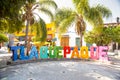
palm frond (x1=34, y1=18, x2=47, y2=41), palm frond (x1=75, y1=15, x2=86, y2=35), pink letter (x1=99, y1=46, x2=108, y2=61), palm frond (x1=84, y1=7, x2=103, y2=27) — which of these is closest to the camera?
pink letter (x1=99, y1=46, x2=108, y2=61)

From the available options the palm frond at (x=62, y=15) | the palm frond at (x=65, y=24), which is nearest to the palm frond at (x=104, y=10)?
the palm frond at (x=62, y=15)

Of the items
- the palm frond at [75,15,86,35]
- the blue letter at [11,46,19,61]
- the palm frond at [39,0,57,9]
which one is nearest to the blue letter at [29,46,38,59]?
the blue letter at [11,46,19,61]

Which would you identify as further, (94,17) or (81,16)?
(81,16)

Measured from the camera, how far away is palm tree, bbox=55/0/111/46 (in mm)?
20825

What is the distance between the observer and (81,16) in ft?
72.8

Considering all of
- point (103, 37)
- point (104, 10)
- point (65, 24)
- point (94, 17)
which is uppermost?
point (104, 10)

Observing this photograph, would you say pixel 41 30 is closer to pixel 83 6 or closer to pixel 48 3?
pixel 48 3

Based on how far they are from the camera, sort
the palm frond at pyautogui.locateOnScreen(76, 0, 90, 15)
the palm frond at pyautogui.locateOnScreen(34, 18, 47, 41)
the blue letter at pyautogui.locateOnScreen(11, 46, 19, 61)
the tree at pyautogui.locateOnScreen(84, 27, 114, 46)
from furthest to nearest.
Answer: the tree at pyautogui.locateOnScreen(84, 27, 114, 46), the palm frond at pyautogui.locateOnScreen(76, 0, 90, 15), the palm frond at pyautogui.locateOnScreen(34, 18, 47, 41), the blue letter at pyautogui.locateOnScreen(11, 46, 19, 61)

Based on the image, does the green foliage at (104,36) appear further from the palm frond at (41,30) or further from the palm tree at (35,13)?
the palm frond at (41,30)

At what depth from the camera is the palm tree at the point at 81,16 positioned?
20825 millimetres

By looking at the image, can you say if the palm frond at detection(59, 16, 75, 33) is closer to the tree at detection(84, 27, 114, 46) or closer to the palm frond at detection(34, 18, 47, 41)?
the palm frond at detection(34, 18, 47, 41)

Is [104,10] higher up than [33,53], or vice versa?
[104,10]

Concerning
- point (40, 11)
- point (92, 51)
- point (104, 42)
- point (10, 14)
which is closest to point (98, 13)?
point (92, 51)

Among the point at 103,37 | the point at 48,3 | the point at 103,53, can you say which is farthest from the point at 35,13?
the point at 103,37
